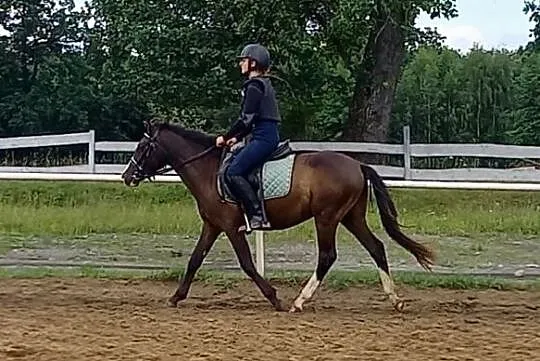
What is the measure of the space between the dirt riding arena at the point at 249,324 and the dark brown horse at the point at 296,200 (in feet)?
1.23

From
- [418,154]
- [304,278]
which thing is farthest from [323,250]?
[418,154]

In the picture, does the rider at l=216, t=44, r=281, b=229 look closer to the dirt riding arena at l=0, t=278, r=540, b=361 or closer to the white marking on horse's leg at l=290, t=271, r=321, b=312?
the white marking on horse's leg at l=290, t=271, r=321, b=312

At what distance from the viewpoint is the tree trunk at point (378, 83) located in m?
23.4

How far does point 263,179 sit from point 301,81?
16016mm

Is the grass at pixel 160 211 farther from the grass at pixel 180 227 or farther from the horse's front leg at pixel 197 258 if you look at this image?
the horse's front leg at pixel 197 258

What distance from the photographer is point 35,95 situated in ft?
127

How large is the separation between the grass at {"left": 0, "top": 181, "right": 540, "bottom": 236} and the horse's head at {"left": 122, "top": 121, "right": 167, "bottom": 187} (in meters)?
5.05

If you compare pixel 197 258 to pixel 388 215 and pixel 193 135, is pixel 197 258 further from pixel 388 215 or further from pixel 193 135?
pixel 388 215

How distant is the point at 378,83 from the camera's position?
23.4m

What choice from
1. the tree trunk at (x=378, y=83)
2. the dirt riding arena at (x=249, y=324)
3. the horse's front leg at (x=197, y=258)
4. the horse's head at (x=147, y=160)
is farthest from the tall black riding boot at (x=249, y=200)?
the tree trunk at (x=378, y=83)

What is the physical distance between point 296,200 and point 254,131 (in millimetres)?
732

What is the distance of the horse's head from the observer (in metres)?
9.62

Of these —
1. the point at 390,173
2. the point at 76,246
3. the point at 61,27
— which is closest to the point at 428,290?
the point at 76,246

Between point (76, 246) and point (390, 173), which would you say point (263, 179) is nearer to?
point (76, 246)
